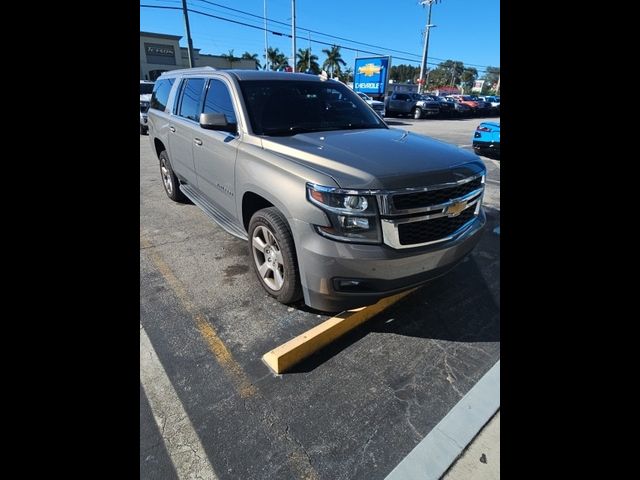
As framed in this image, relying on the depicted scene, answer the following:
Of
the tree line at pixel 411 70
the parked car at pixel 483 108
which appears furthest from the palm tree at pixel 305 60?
the parked car at pixel 483 108

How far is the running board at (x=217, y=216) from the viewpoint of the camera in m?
3.47

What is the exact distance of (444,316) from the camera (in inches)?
119

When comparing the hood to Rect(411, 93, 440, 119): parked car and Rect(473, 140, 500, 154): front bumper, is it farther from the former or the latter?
Rect(411, 93, 440, 119): parked car

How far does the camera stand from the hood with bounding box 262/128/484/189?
2.35m

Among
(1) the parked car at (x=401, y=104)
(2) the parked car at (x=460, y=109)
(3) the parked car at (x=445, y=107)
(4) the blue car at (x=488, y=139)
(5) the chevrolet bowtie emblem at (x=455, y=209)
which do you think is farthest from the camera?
(2) the parked car at (x=460, y=109)

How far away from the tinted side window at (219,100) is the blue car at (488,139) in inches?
280

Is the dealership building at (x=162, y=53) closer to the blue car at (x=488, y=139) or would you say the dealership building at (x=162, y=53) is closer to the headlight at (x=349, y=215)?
the blue car at (x=488, y=139)

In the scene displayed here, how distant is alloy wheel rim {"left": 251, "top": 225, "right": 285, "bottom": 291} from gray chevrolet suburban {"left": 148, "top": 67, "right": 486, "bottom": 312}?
0.04 ft

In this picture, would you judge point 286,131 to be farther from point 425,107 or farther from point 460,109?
point 460,109

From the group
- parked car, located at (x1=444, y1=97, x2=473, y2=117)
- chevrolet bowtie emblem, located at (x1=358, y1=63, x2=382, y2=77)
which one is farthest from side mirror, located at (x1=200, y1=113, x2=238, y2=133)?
parked car, located at (x1=444, y1=97, x2=473, y2=117)
